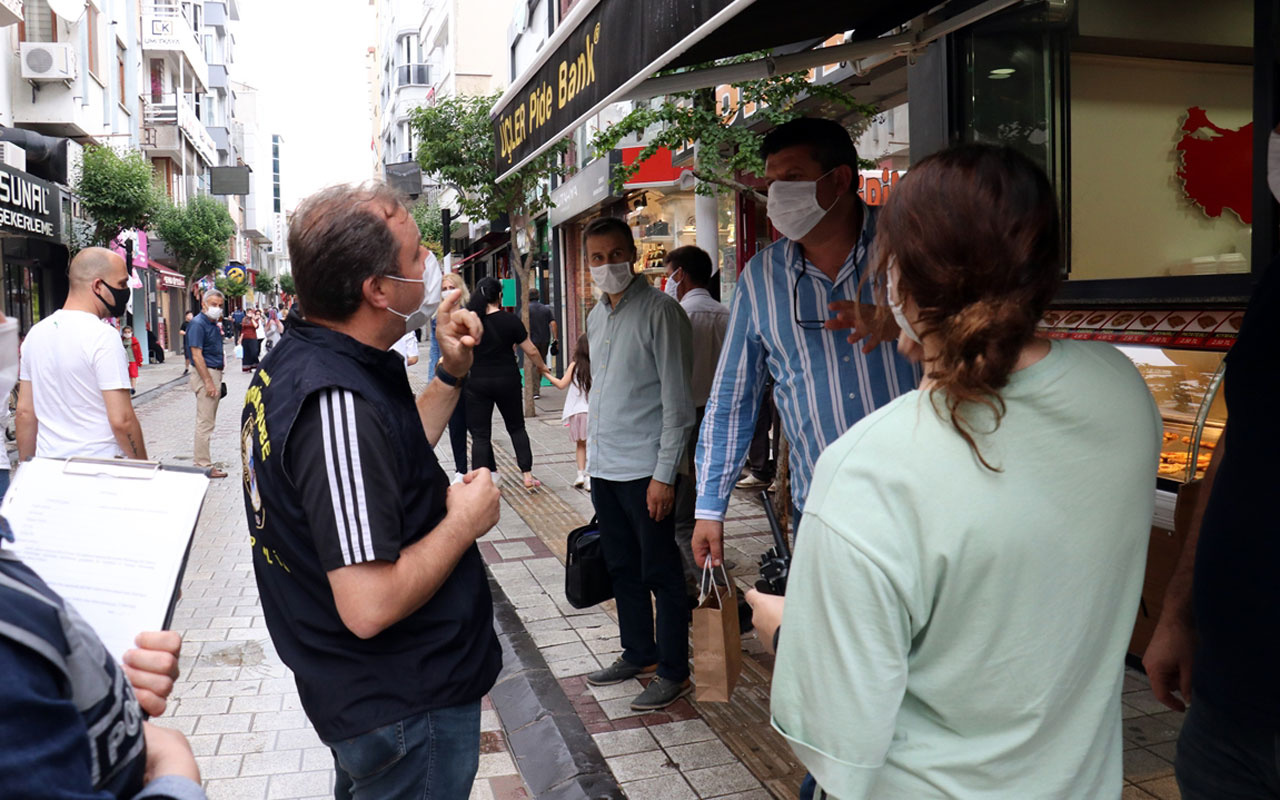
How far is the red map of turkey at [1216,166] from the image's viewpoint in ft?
15.3

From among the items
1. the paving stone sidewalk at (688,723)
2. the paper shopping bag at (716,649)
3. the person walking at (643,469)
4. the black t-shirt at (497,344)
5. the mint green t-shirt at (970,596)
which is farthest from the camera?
the black t-shirt at (497,344)

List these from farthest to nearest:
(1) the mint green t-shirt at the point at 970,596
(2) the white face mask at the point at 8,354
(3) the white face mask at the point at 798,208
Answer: (3) the white face mask at the point at 798,208
(2) the white face mask at the point at 8,354
(1) the mint green t-shirt at the point at 970,596

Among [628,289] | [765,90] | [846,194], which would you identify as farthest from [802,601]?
[765,90]

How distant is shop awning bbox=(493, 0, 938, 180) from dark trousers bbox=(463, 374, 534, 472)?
442cm

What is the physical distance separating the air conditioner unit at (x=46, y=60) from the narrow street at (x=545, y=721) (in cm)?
1842

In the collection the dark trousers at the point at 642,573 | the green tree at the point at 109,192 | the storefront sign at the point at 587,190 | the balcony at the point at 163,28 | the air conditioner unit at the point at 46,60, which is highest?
the balcony at the point at 163,28

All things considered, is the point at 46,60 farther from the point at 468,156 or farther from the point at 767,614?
the point at 767,614

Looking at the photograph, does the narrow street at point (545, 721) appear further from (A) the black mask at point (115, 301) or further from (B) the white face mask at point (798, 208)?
(B) the white face mask at point (798, 208)

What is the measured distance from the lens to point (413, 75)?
47719mm

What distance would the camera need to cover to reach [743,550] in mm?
7141

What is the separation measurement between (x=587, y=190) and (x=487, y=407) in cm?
732

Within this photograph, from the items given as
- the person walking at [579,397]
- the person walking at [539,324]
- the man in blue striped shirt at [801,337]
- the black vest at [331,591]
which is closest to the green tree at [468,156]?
the person walking at [539,324]

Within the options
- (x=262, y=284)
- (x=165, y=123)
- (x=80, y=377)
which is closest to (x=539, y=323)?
(x=80, y=377)

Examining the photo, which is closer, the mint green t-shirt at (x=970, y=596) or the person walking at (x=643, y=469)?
the mint green t-shirt at (x=970, y=596)
